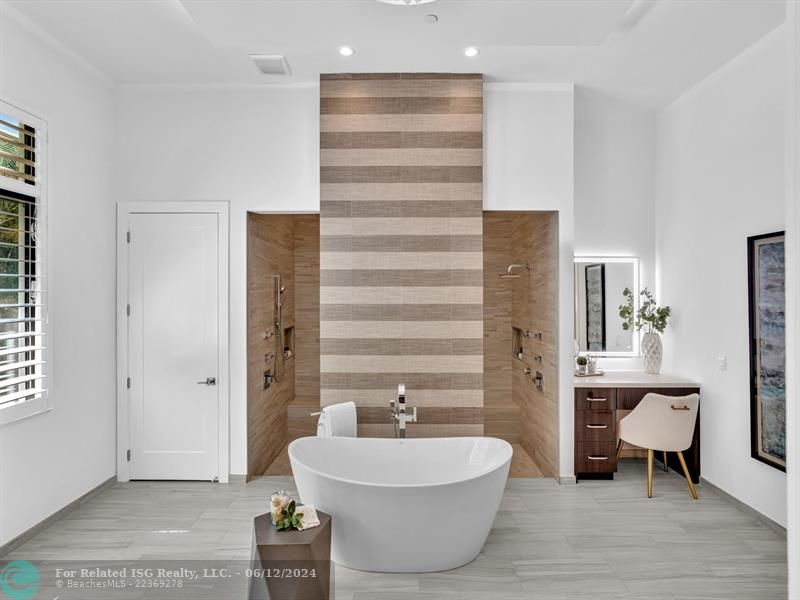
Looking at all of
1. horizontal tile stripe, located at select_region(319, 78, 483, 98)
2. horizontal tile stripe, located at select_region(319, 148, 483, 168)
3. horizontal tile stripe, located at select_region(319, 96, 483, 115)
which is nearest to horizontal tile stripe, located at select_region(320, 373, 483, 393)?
horizontal tile stripe, located at select_region(319, 148, 483, 168)

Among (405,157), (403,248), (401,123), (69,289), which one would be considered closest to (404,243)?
(403,248)

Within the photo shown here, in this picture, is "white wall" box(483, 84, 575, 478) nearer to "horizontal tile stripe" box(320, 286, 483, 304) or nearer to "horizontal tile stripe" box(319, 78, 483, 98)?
"horizontal tile stripe" box(319, 78, 483, 98)

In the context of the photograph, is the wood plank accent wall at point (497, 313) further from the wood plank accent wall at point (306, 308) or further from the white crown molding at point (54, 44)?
the white crown molding at point (54, 44)

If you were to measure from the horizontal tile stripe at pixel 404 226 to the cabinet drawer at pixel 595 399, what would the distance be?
146cm

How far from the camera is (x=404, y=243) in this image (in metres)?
4.03

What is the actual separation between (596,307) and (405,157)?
2.12 m

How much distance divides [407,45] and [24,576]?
144 inches

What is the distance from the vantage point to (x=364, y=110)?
404 cm

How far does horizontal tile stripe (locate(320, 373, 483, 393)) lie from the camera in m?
4.02

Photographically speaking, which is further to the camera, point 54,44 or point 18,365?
point 54,44

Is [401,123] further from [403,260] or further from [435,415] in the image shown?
[435,415]

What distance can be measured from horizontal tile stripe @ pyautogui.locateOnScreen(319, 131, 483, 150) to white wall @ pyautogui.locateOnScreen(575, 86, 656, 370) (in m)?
1.25

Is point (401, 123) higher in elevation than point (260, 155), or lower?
A: higher

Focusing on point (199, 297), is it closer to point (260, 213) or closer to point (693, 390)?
point (260, 213)
